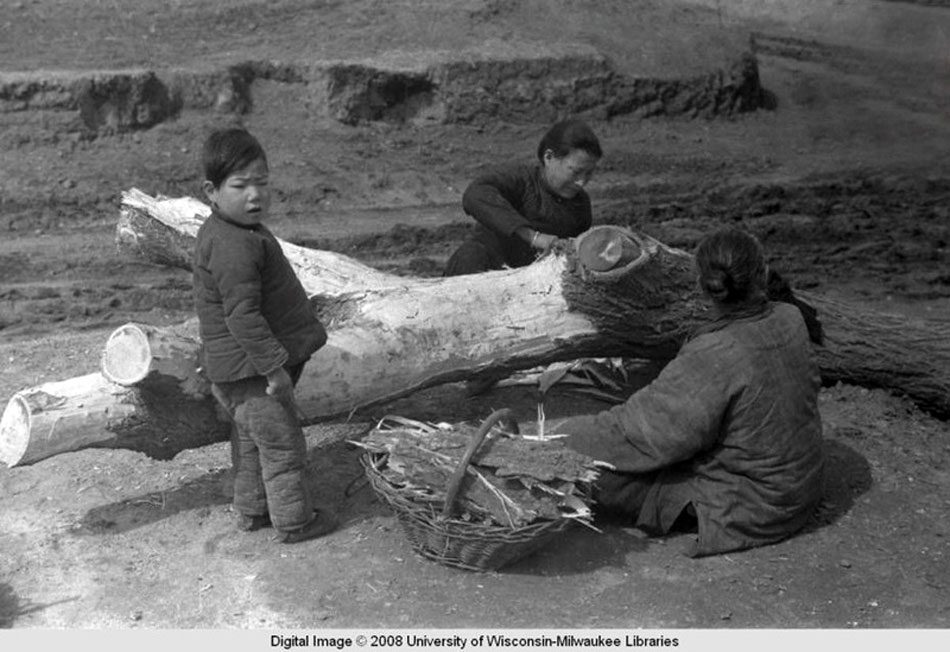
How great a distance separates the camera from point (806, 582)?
460cm

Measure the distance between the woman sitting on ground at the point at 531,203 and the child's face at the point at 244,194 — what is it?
6.05ft

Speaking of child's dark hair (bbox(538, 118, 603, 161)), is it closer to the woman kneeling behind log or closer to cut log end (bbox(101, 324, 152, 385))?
the woman kneeling behind log

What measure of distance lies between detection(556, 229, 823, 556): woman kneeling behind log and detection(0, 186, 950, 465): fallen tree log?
800mm

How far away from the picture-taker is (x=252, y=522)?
5.01m

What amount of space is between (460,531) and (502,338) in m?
1.32

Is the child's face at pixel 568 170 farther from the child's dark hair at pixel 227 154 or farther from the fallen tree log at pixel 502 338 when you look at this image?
the child's dark hair at pixel 227 154

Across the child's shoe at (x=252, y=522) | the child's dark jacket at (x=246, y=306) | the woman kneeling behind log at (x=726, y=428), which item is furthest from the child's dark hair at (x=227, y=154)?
the woman kneeling behind log at (x=726, y=428)

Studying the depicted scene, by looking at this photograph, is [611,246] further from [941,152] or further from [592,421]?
[941,152]

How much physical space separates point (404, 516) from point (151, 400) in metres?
1.16

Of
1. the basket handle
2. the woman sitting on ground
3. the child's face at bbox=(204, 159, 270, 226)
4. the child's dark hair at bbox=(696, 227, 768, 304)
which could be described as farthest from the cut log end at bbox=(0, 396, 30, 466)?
the child's dark hair at bbox=(696, 227, 768, 304)

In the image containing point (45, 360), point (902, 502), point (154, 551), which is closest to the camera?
point (154, 551)

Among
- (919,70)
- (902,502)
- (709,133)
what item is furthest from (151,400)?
(919,70)

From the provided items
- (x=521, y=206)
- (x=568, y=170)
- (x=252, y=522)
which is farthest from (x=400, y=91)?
(x=252, y=522)

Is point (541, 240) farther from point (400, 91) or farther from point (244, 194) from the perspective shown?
point (400, 91)
